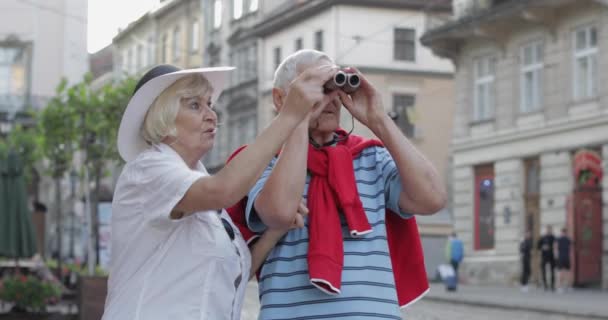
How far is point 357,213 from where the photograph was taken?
147 inches

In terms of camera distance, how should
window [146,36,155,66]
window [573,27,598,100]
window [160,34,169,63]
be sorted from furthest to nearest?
window [146,36,155,66]
window [160,34,169,63]
window [573,27,598,100]

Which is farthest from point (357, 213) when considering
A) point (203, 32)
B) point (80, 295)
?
point (203, 32)

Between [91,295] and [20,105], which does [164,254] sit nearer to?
[91,295]

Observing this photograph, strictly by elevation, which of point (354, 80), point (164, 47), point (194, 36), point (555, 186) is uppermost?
point (194, 36)

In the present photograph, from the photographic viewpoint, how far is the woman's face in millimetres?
3592

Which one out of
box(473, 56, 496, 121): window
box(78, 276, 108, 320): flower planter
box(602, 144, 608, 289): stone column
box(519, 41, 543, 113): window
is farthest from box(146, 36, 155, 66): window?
box(78, 276, 108, 320): flower planter

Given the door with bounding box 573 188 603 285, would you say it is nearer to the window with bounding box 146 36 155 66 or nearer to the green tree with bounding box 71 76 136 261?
the green tree with bounding box 71 76 136 261

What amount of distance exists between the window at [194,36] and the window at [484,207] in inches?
1030

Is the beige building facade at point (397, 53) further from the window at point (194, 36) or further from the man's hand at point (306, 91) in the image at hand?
the man's hand at point (306, 91)

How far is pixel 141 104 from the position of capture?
11.9 ft

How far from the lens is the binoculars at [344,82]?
3574 millimetres

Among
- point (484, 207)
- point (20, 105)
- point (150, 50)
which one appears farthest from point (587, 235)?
point (150, 50)

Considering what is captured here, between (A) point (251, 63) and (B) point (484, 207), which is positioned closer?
(B) point (484, 207)

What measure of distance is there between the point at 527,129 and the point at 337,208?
30.4m
